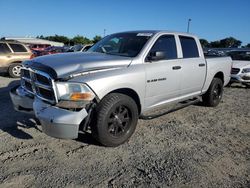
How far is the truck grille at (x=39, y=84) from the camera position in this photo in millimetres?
3822

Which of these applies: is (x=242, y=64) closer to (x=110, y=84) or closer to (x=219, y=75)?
(x=219, y=75)

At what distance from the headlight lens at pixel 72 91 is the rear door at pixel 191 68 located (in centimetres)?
241

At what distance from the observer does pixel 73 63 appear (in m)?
4.10

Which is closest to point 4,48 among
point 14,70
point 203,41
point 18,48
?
A: point 18,48

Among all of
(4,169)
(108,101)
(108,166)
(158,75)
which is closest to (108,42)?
(158,75)

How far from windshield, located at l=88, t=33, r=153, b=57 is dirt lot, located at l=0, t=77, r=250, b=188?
1.47 m

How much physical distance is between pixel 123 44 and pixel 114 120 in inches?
69.7

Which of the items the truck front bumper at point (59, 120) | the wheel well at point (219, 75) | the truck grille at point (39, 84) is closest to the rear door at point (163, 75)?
the truck front bumper at point (59, 120)

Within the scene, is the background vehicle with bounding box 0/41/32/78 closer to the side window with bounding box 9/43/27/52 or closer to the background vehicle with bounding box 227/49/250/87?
the side window with bounding box 9/43/27/52

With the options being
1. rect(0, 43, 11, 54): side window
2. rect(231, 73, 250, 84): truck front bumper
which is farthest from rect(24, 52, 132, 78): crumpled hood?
rect(0, 43, 11, 54): side window

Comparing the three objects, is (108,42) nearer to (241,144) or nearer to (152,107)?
(152,107)

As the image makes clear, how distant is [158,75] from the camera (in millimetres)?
4824

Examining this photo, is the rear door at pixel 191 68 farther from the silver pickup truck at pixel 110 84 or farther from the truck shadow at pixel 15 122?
the truck shadow at pixel 15 122

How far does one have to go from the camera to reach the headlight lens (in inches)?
147
